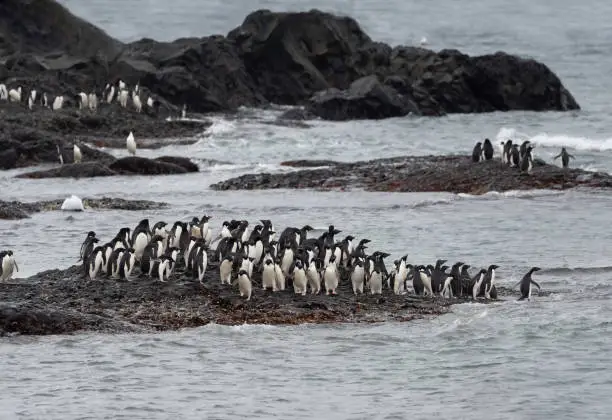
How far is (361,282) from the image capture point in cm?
1931

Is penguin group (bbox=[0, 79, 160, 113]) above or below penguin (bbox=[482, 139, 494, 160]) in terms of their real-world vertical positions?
above

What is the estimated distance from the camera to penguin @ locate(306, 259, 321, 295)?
1889cm

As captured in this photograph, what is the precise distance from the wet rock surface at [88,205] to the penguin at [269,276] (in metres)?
9.45

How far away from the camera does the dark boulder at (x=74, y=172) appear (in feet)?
107

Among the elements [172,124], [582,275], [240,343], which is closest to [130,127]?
[172,124]

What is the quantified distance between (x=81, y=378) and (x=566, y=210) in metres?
14.8

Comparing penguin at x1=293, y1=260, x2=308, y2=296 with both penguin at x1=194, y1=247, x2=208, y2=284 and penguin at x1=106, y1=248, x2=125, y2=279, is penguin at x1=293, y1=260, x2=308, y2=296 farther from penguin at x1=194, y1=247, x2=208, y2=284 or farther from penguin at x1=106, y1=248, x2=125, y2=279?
penguin at x1=106, y1=248, x2=125, y2=279

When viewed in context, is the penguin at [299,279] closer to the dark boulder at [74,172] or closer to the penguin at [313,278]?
the penguin at [313,278]

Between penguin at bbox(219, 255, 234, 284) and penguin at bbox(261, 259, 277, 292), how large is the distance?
1.45ft

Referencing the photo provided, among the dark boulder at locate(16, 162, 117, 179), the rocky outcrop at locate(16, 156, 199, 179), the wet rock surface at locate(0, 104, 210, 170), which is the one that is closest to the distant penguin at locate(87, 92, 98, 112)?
the wet rock surface at locate(0, 104, 210, 170)

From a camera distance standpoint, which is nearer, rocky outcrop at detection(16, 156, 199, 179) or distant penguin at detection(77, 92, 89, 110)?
rocky outcrop at detection(16, 156, 199, 179)

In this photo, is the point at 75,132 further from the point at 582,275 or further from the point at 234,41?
the point at 582,275

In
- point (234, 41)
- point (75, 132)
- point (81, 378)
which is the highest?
point (234, 41)

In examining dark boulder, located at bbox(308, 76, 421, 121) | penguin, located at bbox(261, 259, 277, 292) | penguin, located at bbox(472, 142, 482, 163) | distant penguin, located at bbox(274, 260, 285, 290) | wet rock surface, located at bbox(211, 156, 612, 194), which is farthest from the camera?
dark boulder, located at bbox(308, 76, 421, 121)
